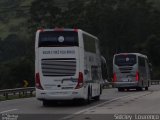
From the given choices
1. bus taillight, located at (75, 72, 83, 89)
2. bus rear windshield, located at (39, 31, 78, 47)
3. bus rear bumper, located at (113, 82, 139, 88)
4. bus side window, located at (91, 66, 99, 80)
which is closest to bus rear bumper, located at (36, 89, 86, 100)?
bus taillight, located at (75, 72, 83, 89)

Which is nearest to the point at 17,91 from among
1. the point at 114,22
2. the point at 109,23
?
the point at 109,23

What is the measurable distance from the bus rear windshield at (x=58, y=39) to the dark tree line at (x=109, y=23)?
164ft

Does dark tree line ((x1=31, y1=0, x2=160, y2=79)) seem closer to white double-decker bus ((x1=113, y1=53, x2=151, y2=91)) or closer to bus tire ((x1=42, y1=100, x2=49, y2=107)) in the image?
white double-decker bus ((x1=113, y1=53, x2=151, y2=91))

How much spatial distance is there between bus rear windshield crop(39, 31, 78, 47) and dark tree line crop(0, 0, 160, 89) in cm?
5000

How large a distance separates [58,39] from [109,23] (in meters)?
68.1

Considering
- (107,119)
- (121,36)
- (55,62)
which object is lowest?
(107,119)

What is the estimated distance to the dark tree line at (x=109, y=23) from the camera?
3492 inches

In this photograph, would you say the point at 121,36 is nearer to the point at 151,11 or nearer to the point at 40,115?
the point at 151,11

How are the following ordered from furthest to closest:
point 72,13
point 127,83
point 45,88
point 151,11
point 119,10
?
point 151,11, point 119,10, point 72,13, point 127,83, point 45,88

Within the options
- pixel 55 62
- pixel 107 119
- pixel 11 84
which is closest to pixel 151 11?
pixel 11 84

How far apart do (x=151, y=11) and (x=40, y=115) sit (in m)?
87.0

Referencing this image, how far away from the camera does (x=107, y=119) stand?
17.8 m

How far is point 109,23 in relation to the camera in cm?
9250

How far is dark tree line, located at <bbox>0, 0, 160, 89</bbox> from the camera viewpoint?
291 ft
